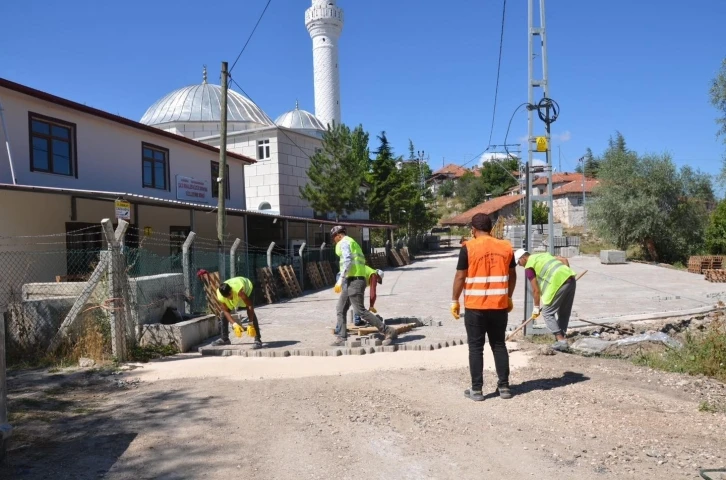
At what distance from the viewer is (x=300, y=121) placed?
40.3 meters

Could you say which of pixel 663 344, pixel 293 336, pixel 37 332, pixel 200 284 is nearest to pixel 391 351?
pixel 293 336

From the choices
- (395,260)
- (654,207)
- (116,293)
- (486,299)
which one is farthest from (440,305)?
(654,207)

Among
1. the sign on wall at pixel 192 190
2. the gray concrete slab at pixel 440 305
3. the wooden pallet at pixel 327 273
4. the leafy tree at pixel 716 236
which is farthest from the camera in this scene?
the leafy tree at pixel 716 236

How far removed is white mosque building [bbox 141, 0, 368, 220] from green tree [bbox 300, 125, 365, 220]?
224 cm

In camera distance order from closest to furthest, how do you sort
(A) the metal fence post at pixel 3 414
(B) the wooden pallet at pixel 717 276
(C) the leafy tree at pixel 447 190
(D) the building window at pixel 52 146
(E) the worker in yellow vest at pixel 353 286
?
(A) the metal fence post at pixel 3 414 < (E) the worker in yellow vest at pixel 353 286 < (D) the building window at pixel 52 146 < (B) the wooden pallet at pixel 717 276 < (C) the leafy tree at pixel 447 190

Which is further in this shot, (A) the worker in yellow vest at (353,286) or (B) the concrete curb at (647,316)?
(B) the concrete curb at (647,316)

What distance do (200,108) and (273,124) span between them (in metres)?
4.32

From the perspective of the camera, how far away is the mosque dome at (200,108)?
33.3 metres

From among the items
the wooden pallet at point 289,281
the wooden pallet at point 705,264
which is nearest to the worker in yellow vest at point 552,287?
the wooden pallet at point 289,281

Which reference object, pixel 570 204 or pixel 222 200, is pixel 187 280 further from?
pixel 570 204

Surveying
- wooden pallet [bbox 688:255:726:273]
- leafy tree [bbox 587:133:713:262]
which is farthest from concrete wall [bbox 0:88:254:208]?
leafy tree [bbox 587:133:713:262]

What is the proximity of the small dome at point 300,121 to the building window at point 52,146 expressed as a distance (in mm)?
24928

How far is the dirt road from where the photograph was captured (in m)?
3.86

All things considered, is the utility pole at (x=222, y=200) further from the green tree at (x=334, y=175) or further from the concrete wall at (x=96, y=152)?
the green tree at (x=334, y=175)
